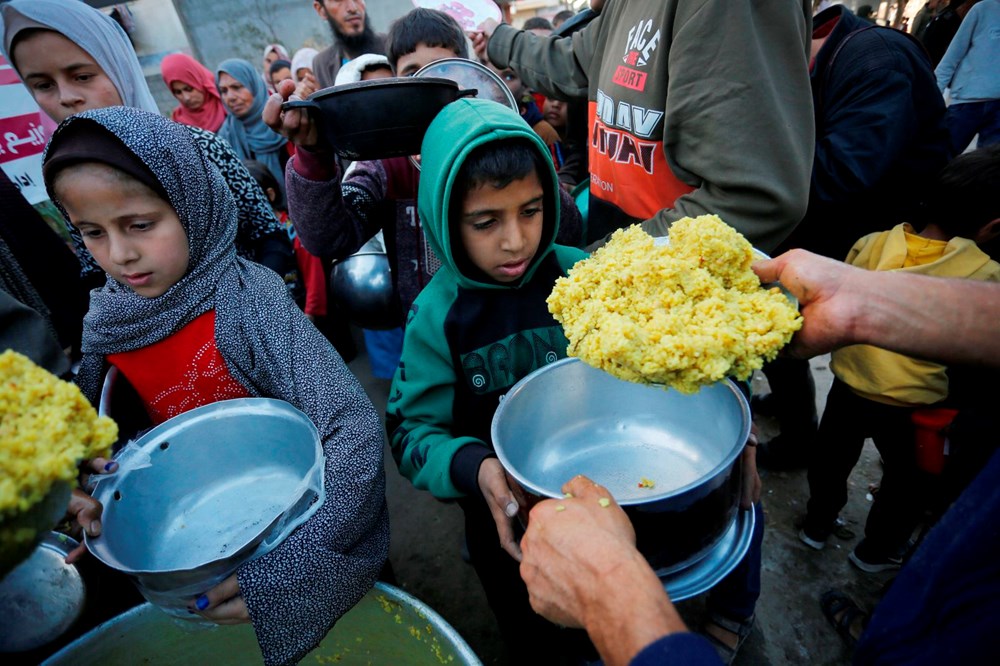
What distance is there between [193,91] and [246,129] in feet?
1.70

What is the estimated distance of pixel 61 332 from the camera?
2.01 m

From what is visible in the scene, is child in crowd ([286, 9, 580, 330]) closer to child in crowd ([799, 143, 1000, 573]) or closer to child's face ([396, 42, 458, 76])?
child's face ([396, 42, 458, 76])

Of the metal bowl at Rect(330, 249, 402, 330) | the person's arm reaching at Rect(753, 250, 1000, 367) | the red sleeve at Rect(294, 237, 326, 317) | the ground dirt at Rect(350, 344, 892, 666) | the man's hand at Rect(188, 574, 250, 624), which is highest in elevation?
the person's arm reaching at Rect(753, 250, 1000, 367)

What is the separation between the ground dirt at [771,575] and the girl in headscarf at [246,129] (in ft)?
11.8

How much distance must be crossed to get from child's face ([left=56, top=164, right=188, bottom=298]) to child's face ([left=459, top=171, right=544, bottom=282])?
896 millimetres

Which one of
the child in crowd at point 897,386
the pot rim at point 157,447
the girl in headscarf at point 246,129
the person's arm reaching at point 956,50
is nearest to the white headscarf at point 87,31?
the pot rim at point 157,447

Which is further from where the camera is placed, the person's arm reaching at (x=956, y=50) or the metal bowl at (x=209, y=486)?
the person's arm reaching at (x=956, y=50)

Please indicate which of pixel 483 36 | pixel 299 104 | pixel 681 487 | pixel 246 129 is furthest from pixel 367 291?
pixel 246 129

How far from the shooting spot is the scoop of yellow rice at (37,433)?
1.96 feet

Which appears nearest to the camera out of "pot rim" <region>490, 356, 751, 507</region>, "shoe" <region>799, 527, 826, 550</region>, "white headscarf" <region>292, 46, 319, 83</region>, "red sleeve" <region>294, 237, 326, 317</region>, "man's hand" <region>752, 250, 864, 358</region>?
"pot rim" <region>490, 356, 751, 507</region>

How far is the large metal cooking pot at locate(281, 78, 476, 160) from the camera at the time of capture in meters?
1.48

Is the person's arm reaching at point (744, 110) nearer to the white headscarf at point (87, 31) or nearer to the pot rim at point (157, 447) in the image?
the pot rim at point (157, 447)

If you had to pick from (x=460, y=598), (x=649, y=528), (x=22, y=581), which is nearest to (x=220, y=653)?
(x=22, y=581)

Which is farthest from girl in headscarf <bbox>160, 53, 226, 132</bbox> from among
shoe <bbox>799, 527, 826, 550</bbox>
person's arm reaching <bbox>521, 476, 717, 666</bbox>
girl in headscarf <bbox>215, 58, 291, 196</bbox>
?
shoe <bbox>799, 527, 826, 550</bbox>
